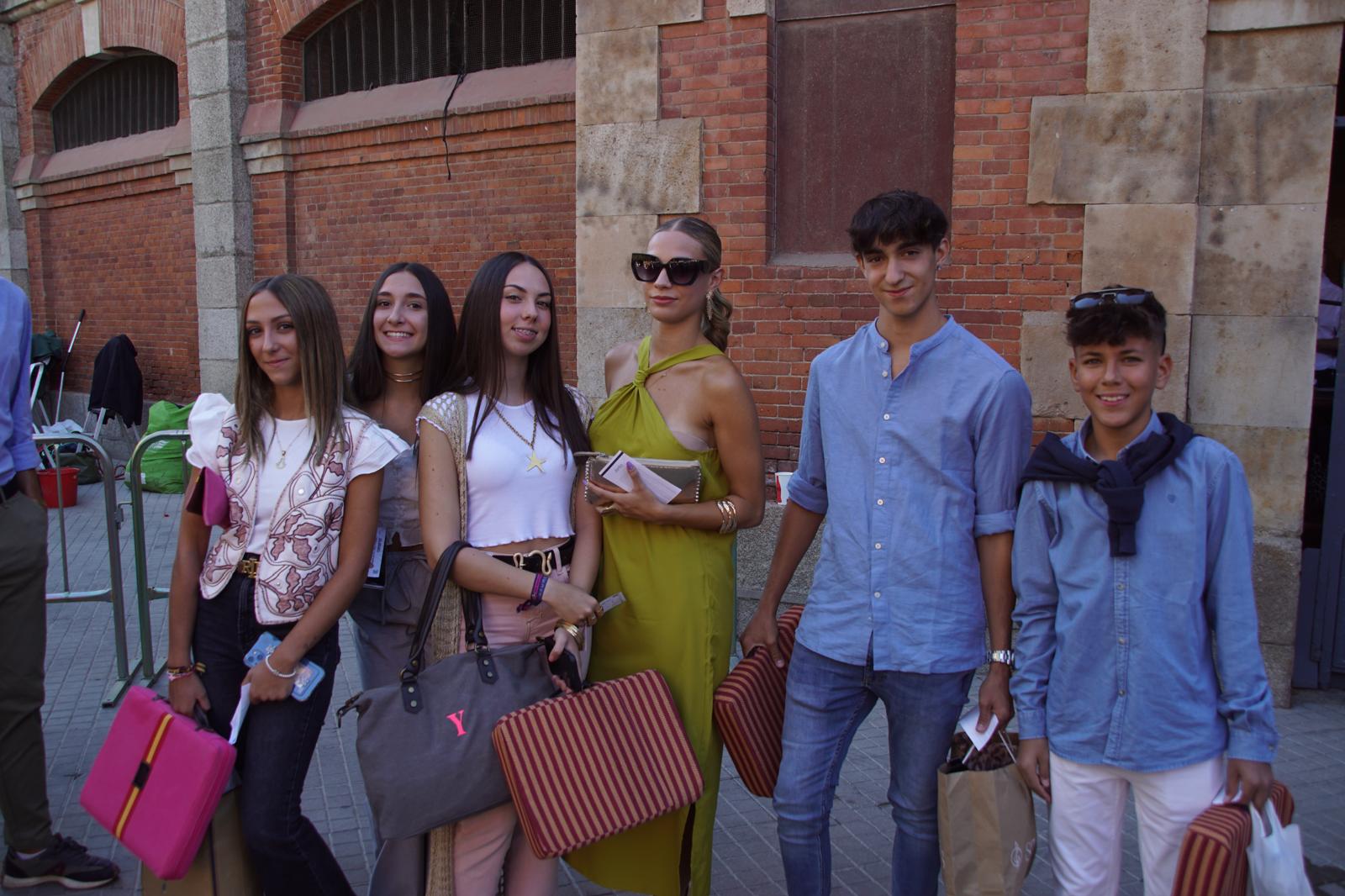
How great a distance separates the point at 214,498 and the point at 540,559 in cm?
88

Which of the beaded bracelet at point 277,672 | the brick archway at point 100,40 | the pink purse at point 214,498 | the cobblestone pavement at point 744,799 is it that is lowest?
the cobblestone pavement at point 744,799

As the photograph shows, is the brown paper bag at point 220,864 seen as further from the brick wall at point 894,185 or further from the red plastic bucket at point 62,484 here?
the red plastic bucket at point 62,484

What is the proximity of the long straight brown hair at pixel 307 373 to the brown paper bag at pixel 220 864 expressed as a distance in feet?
3.05

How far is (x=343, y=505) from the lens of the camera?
2777 mm

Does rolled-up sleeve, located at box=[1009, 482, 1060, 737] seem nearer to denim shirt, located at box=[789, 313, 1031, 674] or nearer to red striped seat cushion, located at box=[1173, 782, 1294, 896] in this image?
denim shirt, located at box=[789, 313, 1031, 674]

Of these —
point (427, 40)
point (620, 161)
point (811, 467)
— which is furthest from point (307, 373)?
point (427, 40)

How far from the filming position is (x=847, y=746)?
2754mm

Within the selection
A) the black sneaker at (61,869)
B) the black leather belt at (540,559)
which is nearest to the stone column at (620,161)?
the black leather belt at (540,559)

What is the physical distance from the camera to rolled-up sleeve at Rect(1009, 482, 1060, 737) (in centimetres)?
242

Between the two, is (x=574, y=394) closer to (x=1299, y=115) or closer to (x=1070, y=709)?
(x=1070, y=709)

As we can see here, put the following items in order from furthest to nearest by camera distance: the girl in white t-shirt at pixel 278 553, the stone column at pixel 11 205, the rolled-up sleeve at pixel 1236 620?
1. the stone column at pixel 11 205
2. the girl in white t-shirt at pixel 278 553
3. the rolled-up sleeve at pixel 1236 620

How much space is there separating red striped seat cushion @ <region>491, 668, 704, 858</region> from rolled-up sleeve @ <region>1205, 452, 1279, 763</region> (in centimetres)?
125

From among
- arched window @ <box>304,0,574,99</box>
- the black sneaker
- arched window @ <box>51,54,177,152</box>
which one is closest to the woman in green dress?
the black sneaker

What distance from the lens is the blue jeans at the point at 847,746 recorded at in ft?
8.54
